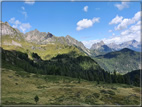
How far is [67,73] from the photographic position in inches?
6324

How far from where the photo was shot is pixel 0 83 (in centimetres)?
6506

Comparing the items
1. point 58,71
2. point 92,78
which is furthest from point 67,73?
point 92,78

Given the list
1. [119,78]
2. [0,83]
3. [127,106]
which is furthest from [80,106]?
[119,78]

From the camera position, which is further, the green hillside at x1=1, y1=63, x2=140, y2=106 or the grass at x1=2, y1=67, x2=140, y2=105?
the grass at x1=2, y1=67, x2=140, y2=105

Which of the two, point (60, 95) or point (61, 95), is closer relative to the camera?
point (60, 95)

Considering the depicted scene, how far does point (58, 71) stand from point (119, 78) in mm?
79181

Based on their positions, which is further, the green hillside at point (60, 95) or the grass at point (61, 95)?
the grass at point (61, 95)

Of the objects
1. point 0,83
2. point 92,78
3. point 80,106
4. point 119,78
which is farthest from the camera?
point 92,78

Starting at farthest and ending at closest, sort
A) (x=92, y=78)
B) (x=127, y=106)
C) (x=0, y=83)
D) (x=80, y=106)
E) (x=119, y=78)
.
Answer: (x=92, y=78) → (x=119, y=78) → (x=0, y=83) → (x=127, y=106) → (x=80, y=106)

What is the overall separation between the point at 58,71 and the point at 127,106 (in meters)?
116

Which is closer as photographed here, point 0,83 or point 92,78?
point 0,83

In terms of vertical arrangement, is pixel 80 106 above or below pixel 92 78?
above

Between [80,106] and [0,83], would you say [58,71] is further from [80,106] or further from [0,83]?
[80,106]

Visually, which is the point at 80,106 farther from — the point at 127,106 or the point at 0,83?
the point at 0,83
